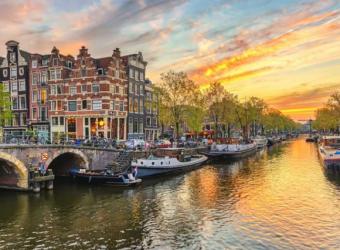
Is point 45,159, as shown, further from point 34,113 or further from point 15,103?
point 15,103

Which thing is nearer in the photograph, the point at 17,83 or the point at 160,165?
the point at 160,165

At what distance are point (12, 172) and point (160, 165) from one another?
63.6 ft

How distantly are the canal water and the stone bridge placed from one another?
88.7 inches

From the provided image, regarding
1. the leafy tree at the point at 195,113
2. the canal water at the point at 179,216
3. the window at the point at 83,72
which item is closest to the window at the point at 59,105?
the window at the point at 83,72

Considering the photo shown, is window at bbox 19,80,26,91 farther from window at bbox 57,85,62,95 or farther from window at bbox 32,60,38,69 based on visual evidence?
window at bbox 57,85,62,95

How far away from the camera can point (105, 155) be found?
52594 mm

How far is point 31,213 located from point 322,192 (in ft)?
94.4

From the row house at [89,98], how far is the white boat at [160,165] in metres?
20.3

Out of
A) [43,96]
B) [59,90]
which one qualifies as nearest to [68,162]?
[59,90]

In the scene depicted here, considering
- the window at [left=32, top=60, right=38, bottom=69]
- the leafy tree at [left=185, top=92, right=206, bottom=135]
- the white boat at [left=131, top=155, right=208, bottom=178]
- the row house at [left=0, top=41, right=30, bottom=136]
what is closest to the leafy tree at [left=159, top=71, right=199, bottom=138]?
the leafy tree at [left=185, top=92, right=206, bottom=135]

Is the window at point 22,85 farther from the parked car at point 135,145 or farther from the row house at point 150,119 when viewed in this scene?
the parked car at point 135,145

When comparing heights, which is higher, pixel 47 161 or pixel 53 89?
pixel 53 89

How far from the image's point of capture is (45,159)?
142 feet

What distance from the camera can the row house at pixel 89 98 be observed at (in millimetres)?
70688
